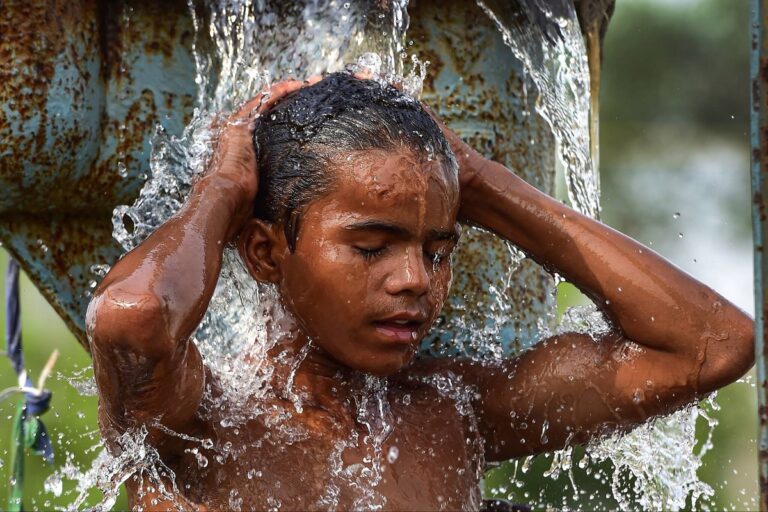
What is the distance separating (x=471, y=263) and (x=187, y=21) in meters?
0.84

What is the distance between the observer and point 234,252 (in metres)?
2.83

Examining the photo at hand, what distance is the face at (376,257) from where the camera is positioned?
2.52 m

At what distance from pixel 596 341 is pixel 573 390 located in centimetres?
12

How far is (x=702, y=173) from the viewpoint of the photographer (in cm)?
1174

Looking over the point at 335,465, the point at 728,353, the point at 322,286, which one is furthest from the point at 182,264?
the point at 728,353

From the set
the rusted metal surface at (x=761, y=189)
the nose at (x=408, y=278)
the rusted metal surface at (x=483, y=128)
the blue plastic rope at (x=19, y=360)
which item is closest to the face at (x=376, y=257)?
the nose at (x=408, y=278)

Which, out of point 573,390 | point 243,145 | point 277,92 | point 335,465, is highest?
point 277,92

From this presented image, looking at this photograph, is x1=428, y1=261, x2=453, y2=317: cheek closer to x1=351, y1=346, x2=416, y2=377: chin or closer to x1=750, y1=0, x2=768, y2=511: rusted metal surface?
x1=351, y1=346, x2=416, y2=377: chin

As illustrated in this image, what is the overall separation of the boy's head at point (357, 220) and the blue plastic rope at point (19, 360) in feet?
3.41

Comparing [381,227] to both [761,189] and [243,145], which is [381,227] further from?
[761,189]

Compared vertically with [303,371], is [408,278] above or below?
above

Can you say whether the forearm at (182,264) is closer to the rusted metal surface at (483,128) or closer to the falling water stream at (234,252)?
the falling water stream at (234,252)

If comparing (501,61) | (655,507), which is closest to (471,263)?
(501,61)

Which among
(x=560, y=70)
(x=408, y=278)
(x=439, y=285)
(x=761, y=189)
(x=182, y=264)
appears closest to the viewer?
(x=761, y=189)
